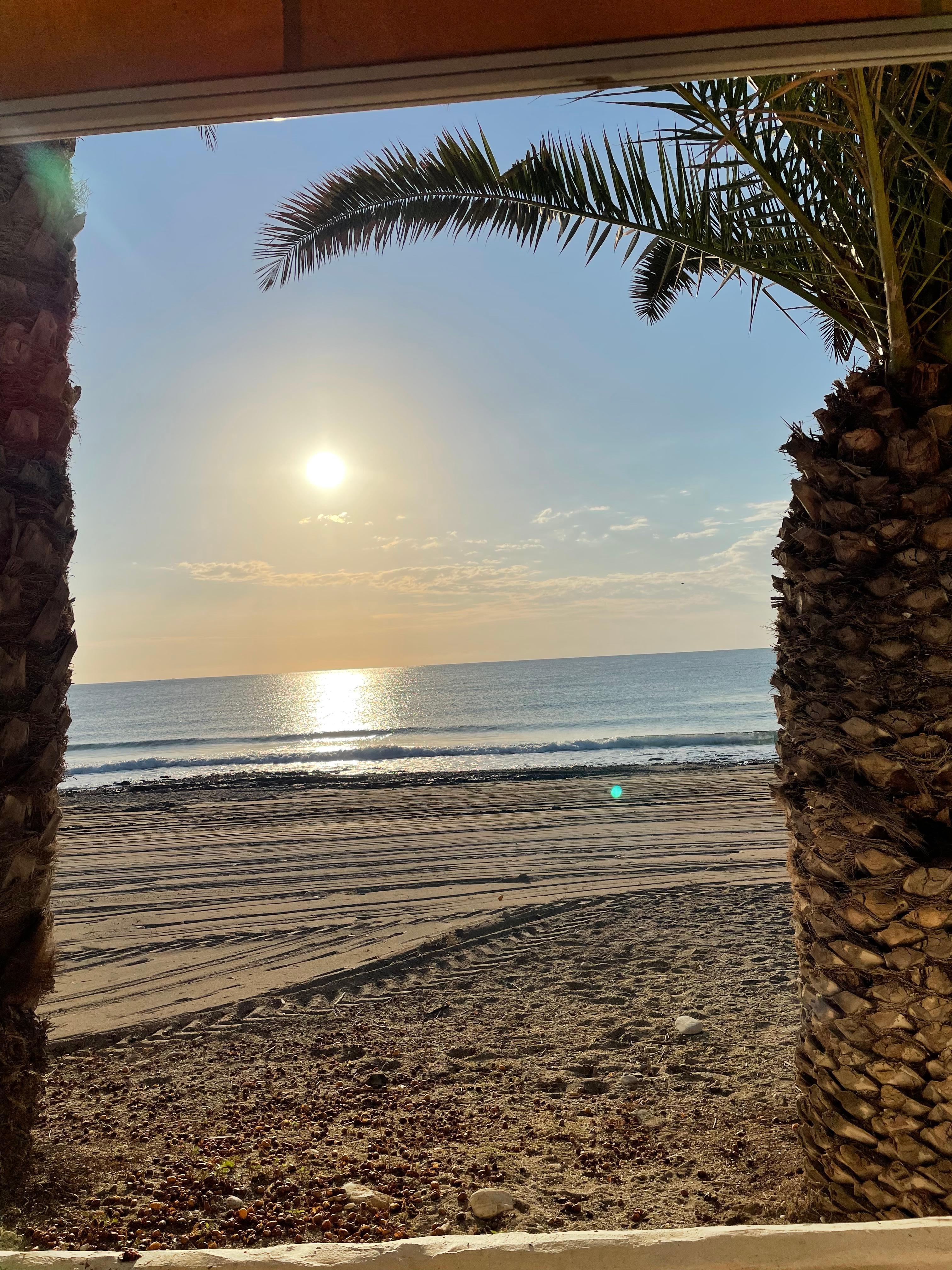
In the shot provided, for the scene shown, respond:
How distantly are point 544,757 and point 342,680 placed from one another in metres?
82.2

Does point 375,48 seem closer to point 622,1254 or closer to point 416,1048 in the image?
point 622,1254

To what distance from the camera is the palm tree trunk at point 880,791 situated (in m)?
2.60

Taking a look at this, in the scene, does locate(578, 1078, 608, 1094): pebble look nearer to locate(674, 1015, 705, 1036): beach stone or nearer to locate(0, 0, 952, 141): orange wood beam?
locate(674, 1015, 705, 1036): beach stone

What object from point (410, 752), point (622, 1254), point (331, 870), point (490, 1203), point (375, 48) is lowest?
point (410, 752)

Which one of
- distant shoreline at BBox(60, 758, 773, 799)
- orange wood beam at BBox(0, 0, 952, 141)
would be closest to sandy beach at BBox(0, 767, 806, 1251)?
orange wood beam at BBox(0, 0, 952, 141)

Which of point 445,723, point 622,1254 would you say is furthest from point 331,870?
point 445,723

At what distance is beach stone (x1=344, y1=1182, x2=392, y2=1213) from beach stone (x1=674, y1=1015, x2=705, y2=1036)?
2.14 meters

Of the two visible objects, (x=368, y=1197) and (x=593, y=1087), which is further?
(x=593, y=1087)

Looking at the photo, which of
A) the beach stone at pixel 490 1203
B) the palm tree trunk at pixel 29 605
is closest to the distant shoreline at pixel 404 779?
the beach stone at pixel 490 1203

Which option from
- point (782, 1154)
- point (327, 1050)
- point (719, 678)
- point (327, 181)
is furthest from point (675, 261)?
point (719, 678)

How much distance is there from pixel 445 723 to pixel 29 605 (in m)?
38.6

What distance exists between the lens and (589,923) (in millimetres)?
6758

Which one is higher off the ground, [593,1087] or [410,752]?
[593,1087]

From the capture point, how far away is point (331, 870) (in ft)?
30.0
